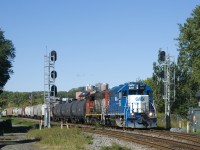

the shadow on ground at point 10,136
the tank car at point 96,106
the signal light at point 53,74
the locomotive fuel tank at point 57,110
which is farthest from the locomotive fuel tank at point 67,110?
the signal light at point 53,74

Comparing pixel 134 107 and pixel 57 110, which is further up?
pixel 134 107

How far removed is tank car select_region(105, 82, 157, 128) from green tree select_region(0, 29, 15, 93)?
15.7 meters

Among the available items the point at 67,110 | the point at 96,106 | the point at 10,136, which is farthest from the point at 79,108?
the point at 10,136

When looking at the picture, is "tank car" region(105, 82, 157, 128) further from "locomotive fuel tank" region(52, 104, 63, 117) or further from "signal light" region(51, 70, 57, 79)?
"locomotive fuel tank" region(52, 104, 63, 117)

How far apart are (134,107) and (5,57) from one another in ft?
61.2

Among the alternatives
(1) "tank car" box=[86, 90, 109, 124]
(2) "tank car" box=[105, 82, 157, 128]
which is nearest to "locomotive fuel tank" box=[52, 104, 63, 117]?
(1) "tank car" box=[86, 90, 109, 124]

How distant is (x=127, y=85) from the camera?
3347 centimetres

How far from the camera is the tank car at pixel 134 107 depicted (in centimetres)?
3212

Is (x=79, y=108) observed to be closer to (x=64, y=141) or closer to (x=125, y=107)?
(x=125, y=107)

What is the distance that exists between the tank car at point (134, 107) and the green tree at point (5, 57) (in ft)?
51.4

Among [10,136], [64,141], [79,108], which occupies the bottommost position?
[10,136]

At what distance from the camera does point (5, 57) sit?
45312 mm

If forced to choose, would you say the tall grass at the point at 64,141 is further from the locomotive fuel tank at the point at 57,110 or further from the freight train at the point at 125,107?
the locomotive fuel tank at the point at 57,110

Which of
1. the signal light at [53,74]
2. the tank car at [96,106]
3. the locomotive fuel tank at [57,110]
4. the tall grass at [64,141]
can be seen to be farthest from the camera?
the locomotive fuel tank at [57,110]
